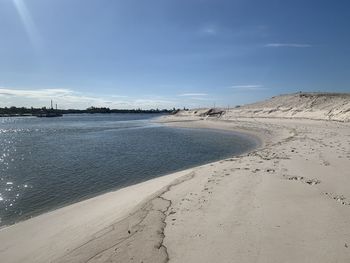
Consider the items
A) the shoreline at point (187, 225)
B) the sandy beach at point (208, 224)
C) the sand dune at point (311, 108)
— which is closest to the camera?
the sandy beach at point (208, 224)

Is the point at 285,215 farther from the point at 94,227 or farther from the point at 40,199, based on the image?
the point at 40,199

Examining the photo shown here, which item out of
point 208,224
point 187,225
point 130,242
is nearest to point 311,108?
point 208,224

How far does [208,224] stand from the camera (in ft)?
23.7

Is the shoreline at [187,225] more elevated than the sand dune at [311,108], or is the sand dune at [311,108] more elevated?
the sand dune at [311,108]

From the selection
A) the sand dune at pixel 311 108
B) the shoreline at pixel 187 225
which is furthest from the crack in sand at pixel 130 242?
the sand dune at pixel 311 108

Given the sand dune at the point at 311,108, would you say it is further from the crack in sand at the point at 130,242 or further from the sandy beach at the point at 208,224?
the crack in sand at the point at 130,242

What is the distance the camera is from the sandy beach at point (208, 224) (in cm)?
590

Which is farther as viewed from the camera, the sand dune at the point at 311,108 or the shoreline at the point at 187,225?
the sand dune at the point at 311,108

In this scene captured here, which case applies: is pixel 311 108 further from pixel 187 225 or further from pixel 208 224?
pixel 187 225

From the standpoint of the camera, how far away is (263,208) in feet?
26.4

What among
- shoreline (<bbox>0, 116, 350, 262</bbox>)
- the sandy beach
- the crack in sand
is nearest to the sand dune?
the sandy beach

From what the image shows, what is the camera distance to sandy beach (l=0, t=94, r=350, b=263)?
5902 millimetres

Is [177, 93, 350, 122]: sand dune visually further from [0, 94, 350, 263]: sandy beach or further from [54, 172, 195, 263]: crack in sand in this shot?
[54, 172, 195, 263]: crack in sand

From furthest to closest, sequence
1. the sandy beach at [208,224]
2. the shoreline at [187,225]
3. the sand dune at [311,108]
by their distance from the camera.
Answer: the sand dune at [311,108]
the shoreline at [187,225]
the sandy beach at [208,224]
